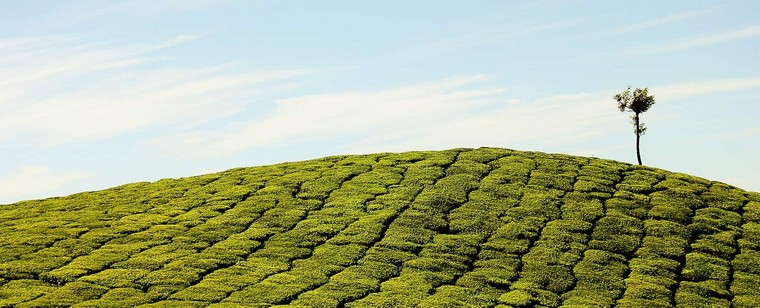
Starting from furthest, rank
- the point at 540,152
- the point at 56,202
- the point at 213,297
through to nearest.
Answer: the point at 540,152 → the point at 56,202 → the point at 213,297

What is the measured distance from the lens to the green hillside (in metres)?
33.1

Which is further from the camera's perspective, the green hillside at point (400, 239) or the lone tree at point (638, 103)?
the lone tree at point (638, 103)

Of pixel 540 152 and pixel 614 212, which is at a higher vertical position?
pixel 540 152

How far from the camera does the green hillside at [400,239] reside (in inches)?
1303

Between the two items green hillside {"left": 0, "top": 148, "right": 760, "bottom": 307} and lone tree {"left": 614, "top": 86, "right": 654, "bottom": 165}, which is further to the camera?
lone tree {"left": 614, "top": 86, "right": 654, "bottom": 165}

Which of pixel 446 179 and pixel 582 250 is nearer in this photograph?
pixel 582 250

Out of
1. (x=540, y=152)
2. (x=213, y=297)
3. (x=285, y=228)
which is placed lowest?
(x=213, y=297)

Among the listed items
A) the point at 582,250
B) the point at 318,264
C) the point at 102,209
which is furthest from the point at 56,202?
the point at 582,250

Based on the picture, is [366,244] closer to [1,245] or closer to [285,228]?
[285,228]

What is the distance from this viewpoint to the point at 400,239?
38.4 meters

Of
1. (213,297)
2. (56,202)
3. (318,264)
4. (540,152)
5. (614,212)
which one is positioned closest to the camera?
(213,297)

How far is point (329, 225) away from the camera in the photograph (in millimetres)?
40281

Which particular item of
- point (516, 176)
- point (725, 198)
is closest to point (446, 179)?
point (516, 176)

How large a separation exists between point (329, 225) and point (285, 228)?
220 cm
